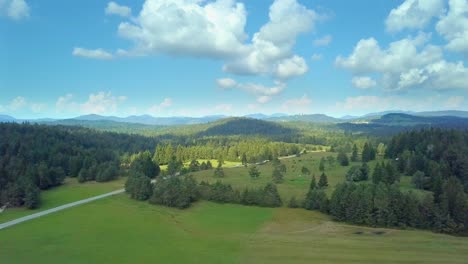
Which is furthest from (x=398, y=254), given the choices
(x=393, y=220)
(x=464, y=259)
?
(x=393, y=220)

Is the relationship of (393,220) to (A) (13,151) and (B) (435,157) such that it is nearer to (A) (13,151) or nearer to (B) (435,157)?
(B) (435,157)

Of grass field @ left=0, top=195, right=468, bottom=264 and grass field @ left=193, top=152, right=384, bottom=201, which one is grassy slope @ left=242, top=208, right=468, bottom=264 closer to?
grass field @ left=0, top=195, right=468, bottom=264

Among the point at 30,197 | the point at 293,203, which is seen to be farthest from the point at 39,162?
the point at 293,203

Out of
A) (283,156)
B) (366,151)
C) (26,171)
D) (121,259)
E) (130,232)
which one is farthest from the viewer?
(283,156)

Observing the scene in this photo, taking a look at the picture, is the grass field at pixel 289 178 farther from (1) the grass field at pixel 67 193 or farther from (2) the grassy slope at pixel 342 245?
(1) the grass field at pixel 67 193

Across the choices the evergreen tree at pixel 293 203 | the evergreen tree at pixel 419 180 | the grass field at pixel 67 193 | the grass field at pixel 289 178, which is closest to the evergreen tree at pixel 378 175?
the evergreen tree at pixel 419 180

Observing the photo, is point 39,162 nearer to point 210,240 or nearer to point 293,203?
point 210,240
